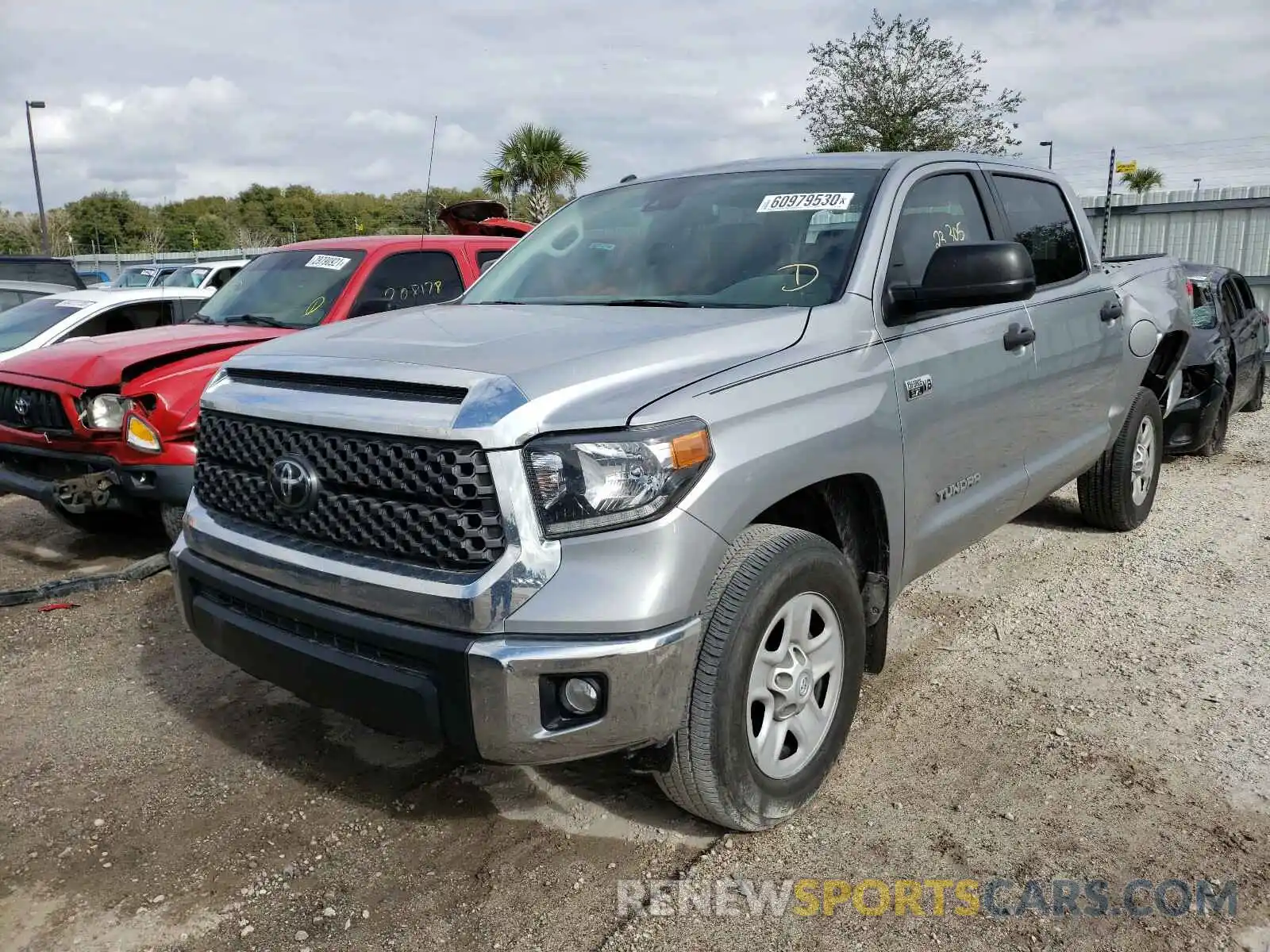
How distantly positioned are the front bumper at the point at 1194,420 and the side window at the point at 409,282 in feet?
17.6

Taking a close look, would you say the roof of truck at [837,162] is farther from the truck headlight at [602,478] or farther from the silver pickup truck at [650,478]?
the truck headlight at [602,478]

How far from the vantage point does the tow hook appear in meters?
4.85

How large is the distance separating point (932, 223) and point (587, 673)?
2304 millimetres

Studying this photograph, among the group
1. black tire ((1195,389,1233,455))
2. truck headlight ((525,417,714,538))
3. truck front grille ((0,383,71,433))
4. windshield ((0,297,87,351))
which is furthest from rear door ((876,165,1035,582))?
windshield ((0,297,87,351))

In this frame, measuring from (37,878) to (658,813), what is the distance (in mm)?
1729

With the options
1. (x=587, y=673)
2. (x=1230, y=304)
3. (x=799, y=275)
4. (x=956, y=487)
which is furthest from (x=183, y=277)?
(x=587, y=673)

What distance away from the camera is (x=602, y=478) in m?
2.32

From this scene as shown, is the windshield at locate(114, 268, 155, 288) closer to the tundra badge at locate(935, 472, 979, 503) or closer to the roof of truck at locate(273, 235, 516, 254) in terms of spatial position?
the roof of truck at locate(273, 235, 516, 254)

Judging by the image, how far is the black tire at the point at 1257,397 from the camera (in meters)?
9.63

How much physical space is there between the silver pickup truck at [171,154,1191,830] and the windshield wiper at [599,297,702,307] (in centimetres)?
2

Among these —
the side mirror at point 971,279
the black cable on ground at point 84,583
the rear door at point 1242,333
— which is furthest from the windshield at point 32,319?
the rear door at point 1242,333

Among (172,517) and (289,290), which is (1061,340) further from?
(289,290)

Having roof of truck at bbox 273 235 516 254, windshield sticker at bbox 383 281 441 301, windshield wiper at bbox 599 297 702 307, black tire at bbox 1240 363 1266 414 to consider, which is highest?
roof of truck at bbox 273 235 516 254

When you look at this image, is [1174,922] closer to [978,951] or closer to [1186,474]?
[978,951]
